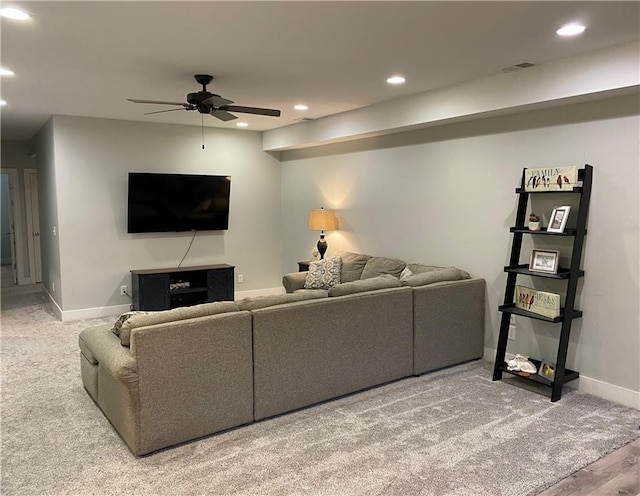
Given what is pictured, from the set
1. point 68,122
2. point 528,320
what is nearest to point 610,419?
point 528,320

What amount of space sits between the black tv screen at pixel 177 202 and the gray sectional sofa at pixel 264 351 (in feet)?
9.77

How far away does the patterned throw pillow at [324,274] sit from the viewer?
19.0ft

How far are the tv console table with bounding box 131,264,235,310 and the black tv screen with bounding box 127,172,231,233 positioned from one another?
23.4 inches

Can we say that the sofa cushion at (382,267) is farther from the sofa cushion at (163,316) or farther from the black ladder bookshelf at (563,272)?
the sofa cushion at (163,316)

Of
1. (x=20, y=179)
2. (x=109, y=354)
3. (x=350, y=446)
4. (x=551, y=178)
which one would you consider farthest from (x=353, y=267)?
(x=20, y=179)

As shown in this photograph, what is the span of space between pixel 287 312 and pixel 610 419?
7.67 feet

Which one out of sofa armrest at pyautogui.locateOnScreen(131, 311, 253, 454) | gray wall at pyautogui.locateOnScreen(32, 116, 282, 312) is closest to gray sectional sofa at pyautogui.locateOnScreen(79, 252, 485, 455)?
sofa armrest at pyautogui.locateOnScreen(131, 311, 253, 454)

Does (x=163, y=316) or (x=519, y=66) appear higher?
(x=519, y=66)

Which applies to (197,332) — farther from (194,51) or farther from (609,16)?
(609,16)

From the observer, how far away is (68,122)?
5.89 m

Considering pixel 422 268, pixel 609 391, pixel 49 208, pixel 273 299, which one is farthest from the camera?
pixel 49 208

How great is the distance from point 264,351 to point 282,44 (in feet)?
6.65

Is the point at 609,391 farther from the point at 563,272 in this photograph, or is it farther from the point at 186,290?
the point at 186,290

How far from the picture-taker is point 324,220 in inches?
251
